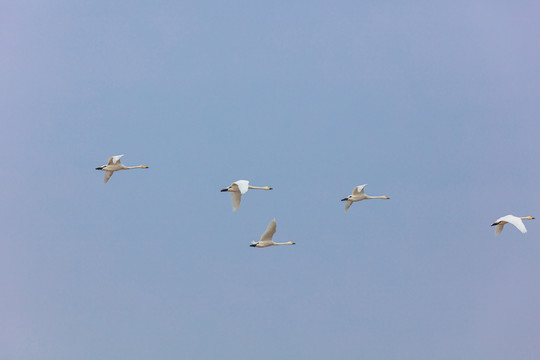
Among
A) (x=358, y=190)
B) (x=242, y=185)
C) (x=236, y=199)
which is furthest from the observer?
(x=358, y=190)

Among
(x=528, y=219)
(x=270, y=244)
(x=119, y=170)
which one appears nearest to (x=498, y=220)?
(x=528, y=219)

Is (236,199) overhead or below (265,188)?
below

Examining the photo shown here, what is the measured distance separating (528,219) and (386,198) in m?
14.2

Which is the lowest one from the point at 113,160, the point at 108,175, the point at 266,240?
the point at 266,240

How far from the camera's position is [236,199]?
6488cm

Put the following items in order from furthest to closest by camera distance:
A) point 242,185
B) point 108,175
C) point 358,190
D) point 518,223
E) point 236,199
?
1. point 358,190
2. point 108,175
3. point 236,199
4. point 242,185
5. point 518,223

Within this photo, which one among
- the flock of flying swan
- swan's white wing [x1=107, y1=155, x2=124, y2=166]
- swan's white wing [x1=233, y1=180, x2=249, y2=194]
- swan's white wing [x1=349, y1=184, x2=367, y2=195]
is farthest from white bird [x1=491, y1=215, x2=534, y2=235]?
swan's white wing [x1=107, y1=155, x2=124, y2=166]

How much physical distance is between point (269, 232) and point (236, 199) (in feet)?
19.1

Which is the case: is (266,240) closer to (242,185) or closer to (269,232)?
(269,232)

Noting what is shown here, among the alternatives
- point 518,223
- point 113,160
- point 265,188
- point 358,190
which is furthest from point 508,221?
point 113,160

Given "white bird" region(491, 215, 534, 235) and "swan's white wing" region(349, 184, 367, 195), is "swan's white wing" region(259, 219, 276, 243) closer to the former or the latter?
"swan's white wing" region(349, 184, 367, 195)

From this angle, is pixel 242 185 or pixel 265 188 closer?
pixel 242 185

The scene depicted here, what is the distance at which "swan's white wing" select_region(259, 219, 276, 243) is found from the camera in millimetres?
67688

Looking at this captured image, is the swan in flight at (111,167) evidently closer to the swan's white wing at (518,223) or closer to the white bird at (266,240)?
the white bird at (266,240)
